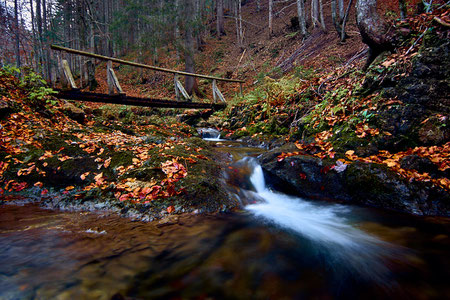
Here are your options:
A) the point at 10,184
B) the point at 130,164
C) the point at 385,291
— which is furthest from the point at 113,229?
the point at 385,291

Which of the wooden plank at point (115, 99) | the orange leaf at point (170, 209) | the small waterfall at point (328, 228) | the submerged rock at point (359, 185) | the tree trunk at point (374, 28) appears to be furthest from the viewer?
the wooden plank at point (115, 99)

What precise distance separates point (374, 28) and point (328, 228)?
5.01 metres

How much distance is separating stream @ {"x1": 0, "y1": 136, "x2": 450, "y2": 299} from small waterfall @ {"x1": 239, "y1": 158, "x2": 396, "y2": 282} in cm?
1

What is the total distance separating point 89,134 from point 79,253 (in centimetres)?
389

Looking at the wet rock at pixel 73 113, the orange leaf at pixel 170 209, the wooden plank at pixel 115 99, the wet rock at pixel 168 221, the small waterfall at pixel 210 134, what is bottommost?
the wet rock at pixel 168 221

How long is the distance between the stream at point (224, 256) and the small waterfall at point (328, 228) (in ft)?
0.04

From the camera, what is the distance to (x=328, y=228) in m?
2.78

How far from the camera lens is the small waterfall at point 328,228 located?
2.00 metres

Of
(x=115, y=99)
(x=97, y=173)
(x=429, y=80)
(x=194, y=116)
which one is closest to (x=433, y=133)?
(x=429, y=80)

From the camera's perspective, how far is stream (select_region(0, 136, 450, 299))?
1.51m

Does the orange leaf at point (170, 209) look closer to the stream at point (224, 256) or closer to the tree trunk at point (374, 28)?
the stream at point (224, 256)

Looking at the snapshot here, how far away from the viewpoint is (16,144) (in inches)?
142

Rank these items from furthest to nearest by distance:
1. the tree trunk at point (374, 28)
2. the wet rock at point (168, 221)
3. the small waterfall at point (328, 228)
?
the tree trunk at point (374, 28), the wet rock at point (168, 221), the small waterfall at point (328, 228)

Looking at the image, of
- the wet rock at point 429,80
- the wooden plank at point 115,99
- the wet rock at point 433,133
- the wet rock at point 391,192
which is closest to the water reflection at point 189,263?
the wet rock at point 391,192
